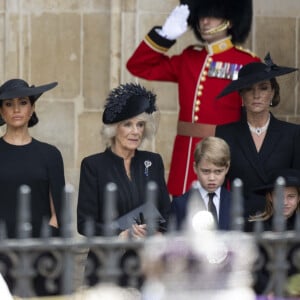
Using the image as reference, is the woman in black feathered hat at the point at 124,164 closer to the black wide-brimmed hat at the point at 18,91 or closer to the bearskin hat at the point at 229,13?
the black wide-brimmed hat at the point at 18,91

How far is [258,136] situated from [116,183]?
92 centimetres

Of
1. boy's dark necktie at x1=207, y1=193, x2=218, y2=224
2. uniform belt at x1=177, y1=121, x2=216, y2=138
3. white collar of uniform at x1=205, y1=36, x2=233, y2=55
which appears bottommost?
boy's dark necktie at x1=207, y1=193, x2=218, y2=224

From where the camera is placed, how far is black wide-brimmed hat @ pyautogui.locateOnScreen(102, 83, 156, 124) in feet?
27.0

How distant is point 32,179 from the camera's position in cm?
815

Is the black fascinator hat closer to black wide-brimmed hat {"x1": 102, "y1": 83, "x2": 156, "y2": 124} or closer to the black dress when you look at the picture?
the black dress

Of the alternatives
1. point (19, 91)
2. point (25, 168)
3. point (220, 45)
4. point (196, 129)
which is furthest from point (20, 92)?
point (220, 45)

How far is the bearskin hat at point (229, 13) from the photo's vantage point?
9.26m

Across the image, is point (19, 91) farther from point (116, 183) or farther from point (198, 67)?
point (198, 67)

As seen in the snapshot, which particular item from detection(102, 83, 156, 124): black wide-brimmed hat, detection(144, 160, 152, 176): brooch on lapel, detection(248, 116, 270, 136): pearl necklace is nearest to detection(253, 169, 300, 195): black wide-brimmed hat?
detection(248, 116, 270, 136): pearl necklace

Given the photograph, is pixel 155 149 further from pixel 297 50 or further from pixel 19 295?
pixel 19 295

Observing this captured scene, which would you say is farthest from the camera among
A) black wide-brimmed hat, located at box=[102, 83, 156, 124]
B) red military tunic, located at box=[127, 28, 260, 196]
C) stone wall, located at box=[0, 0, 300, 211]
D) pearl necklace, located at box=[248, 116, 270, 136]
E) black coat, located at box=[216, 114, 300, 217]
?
stone wall, located at box=[0, 0, 300, 211]

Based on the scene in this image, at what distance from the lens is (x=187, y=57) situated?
9359 mm

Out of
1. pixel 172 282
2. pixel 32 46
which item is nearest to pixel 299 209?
pixel 172 282

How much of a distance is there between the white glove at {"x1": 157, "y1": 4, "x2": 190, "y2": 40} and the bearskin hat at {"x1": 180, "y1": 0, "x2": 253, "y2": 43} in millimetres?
110
